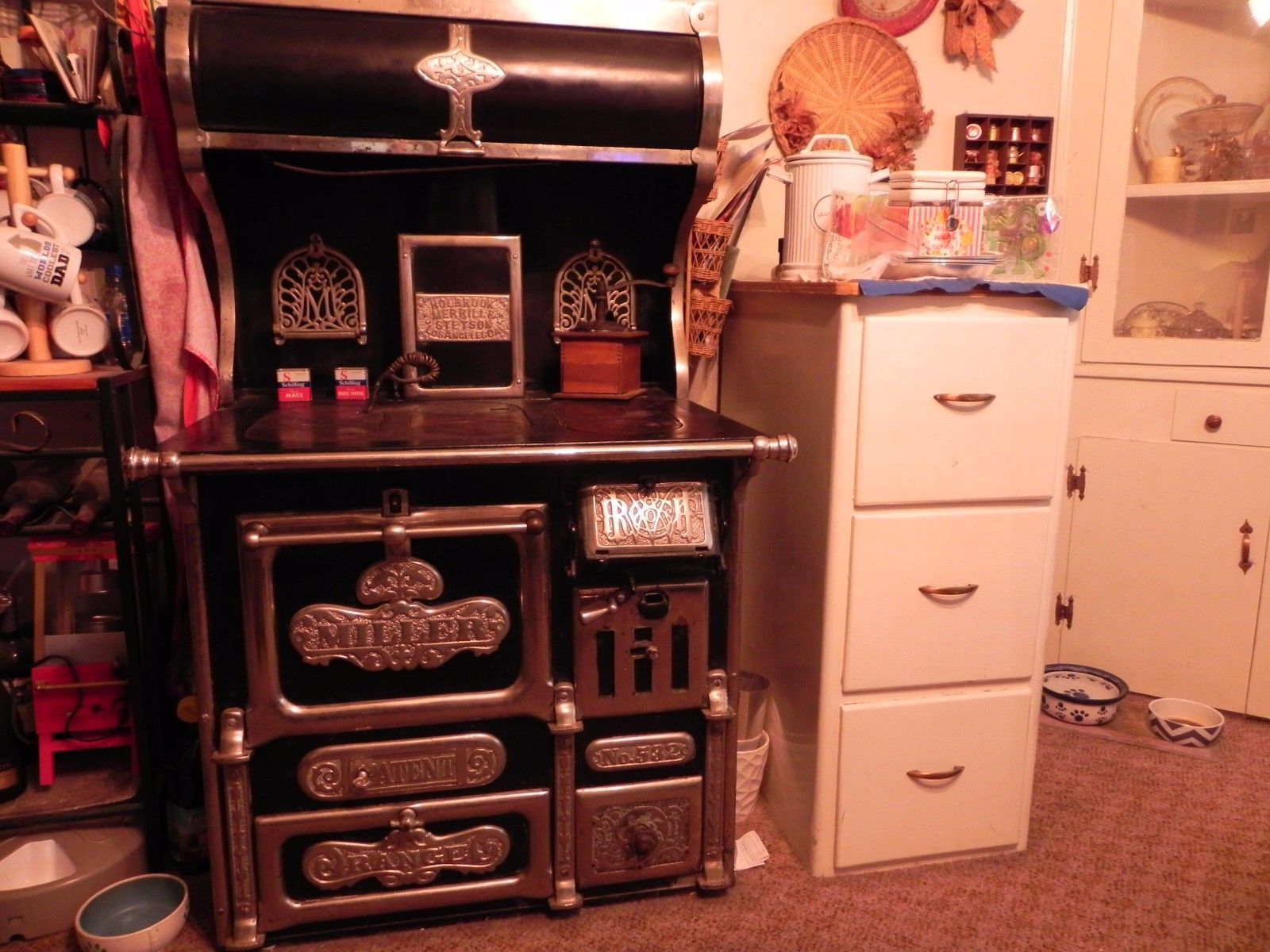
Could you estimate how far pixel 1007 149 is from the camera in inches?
78.7

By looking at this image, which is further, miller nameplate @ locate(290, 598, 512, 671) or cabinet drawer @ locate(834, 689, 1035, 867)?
cabinet drawer @ locate(834, 689, 1035, 867)

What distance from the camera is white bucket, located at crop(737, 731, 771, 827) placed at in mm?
1731

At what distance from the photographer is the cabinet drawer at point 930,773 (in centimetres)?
157

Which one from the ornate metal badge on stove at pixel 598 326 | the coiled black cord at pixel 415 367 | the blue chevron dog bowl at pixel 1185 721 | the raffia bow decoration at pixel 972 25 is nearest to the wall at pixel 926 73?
the raffia bow decoration at pixel 972 25

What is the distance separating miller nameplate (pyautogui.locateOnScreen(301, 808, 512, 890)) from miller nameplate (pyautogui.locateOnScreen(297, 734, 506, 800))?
5 centimetres

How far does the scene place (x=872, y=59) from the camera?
6.29ft

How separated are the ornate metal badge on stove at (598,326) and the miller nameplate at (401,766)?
63 cm

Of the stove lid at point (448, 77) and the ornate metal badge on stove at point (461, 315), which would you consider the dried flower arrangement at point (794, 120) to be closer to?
the stove lid at point (448, 77)

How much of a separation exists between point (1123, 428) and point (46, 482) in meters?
2.24

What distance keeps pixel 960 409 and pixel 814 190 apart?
49 centimetres

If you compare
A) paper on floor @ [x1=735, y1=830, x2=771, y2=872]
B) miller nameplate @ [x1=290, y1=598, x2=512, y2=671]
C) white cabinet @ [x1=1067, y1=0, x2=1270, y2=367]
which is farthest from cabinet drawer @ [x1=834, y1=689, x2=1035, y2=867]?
white cabinet @ [x1=1067, y1=0, x2=1270, y2=367]

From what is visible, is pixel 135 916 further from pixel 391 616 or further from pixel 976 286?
pixel 976 286

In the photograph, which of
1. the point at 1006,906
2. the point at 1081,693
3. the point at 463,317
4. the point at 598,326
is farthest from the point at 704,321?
the point at 1081,693

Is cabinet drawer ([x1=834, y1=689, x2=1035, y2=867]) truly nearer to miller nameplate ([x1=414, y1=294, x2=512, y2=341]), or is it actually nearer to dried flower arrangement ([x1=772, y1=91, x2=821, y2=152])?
miller nameplate ([x1=414, y1=294, x2=512, y2=341])
